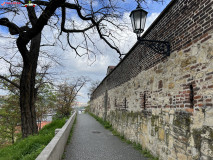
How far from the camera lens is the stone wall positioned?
9.32 ft

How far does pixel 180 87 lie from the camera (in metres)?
3.62

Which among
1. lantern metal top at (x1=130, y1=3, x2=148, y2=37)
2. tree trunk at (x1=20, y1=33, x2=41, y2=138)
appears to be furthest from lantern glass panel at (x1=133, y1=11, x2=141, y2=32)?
tree trunk at (x1=20, y1=33, x2=41, y2=138)

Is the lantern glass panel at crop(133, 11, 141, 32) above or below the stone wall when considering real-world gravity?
above

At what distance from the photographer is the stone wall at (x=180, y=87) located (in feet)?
9.32

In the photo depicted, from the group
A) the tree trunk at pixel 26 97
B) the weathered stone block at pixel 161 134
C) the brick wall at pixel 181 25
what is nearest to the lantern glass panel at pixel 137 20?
the brick wall at pixel 181 25

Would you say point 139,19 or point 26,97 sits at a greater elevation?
point 139,19

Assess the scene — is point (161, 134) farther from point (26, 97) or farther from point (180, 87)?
point (26, 97)

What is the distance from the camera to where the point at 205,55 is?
289 centimetres

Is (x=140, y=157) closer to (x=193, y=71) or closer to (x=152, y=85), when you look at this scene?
(x=152, y=85)

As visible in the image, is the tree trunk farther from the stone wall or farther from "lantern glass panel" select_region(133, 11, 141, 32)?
"lantern glass panel" select_region(133, 11, 141, 32)

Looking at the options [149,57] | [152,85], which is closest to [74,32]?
[149,57]

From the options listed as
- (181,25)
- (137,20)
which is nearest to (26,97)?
(137,20)

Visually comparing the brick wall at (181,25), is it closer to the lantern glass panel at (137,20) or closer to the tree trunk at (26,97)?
the lantern glass panel at (137,20)

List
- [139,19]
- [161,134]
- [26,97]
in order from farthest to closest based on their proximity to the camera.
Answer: [26,97]
[161,134]
[139,19]
